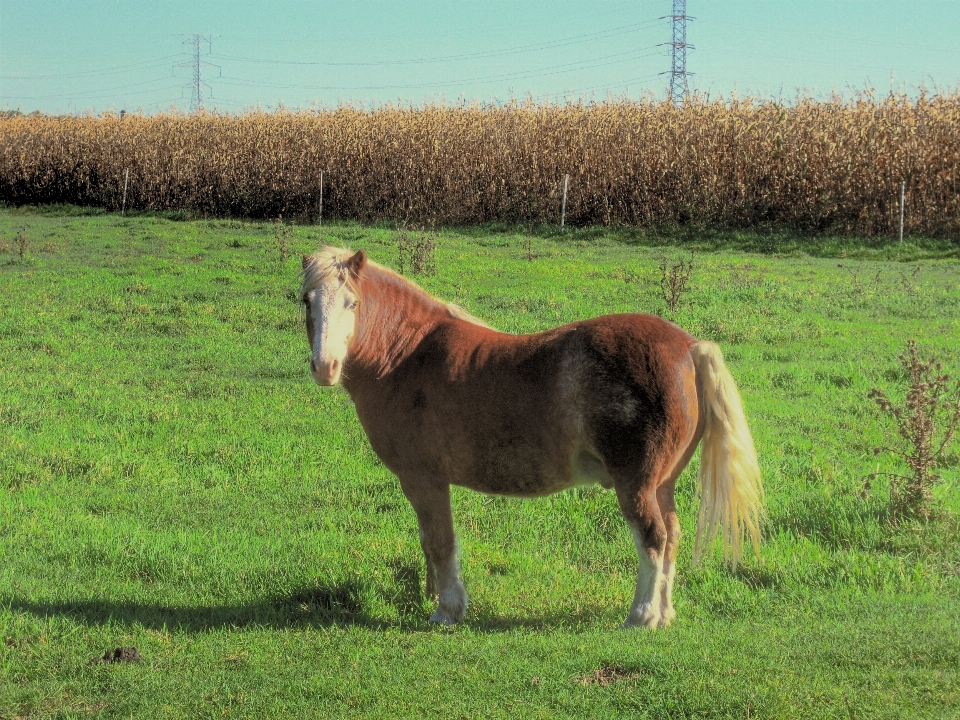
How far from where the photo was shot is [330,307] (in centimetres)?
495

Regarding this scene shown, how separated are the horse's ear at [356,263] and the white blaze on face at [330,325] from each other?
0.33 ft

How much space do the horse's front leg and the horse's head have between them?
779 millimetres

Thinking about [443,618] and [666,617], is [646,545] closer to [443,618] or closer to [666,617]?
[666,617]

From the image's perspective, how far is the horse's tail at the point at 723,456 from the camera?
4930 millimetres

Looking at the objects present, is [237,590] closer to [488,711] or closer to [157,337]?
[488,711]

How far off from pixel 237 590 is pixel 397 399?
62.9 inches

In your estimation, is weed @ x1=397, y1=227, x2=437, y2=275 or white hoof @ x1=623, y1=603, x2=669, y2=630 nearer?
white hoof @ x1=623, y1=603, x2=669, y2=630

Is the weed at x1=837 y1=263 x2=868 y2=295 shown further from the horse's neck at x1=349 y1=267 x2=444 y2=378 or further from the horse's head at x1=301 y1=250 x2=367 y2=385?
the horse's head at x1=301 y1=250 x2=367 y2=385

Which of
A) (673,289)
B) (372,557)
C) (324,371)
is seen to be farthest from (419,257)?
(324,371)

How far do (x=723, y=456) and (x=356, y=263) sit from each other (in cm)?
215

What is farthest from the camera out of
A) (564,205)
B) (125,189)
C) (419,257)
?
(125,189)

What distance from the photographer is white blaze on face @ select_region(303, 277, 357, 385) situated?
189 inches

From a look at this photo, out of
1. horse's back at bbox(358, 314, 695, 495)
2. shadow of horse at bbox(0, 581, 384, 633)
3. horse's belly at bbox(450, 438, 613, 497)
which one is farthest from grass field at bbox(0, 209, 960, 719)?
horse's back at bbox(358, 314, 695, 495)

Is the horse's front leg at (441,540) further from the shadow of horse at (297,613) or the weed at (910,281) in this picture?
the weed at (910,281)
